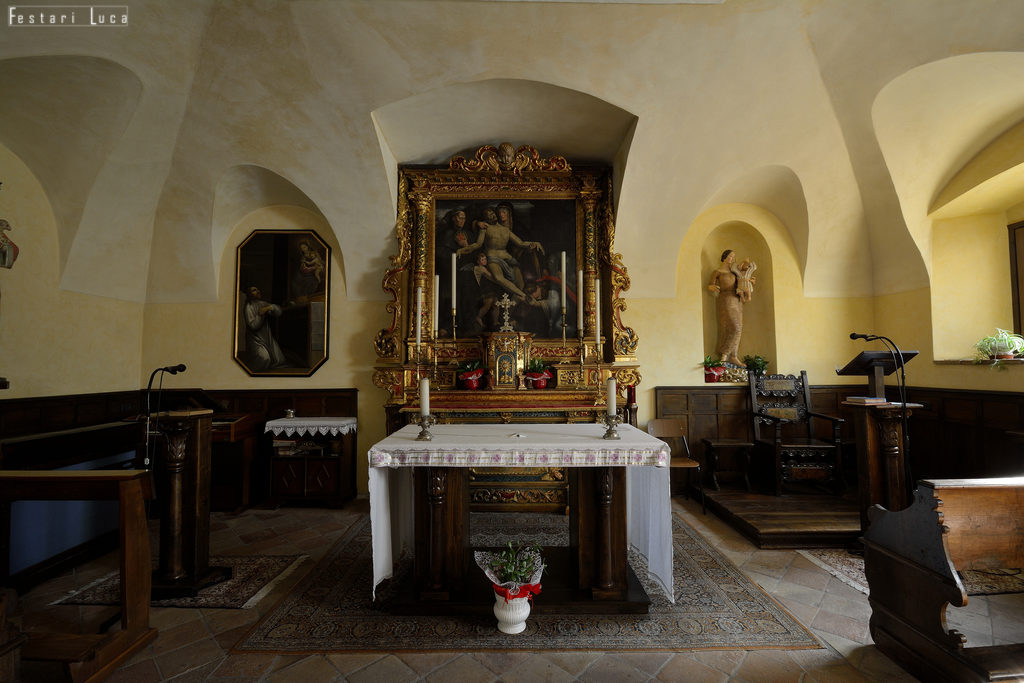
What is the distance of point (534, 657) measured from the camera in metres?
2.74

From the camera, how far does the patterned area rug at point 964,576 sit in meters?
3.58

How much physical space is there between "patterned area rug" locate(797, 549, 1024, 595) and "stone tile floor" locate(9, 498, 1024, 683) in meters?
0.11

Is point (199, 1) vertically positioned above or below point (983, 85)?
above

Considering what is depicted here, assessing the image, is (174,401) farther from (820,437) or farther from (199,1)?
(820,437)

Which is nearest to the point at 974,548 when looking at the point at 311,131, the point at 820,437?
the point at 820,437

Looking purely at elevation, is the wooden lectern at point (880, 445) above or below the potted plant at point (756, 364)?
below

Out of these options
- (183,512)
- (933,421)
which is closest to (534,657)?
(183,512)

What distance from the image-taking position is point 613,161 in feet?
21.0

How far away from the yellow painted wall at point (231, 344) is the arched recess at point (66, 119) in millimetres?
1512

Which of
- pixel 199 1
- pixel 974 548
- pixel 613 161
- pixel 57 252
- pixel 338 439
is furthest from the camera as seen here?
pixel 613 161

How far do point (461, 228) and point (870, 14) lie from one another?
185 inches

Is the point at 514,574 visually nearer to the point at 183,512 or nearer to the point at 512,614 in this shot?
the point at 512,614

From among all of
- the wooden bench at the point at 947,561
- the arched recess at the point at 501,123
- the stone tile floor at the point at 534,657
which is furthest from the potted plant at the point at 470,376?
the wooden bench at the point at 947,561

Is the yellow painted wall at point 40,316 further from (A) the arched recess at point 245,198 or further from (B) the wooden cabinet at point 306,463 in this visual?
(B) the wooden cabinet at point 306,463
